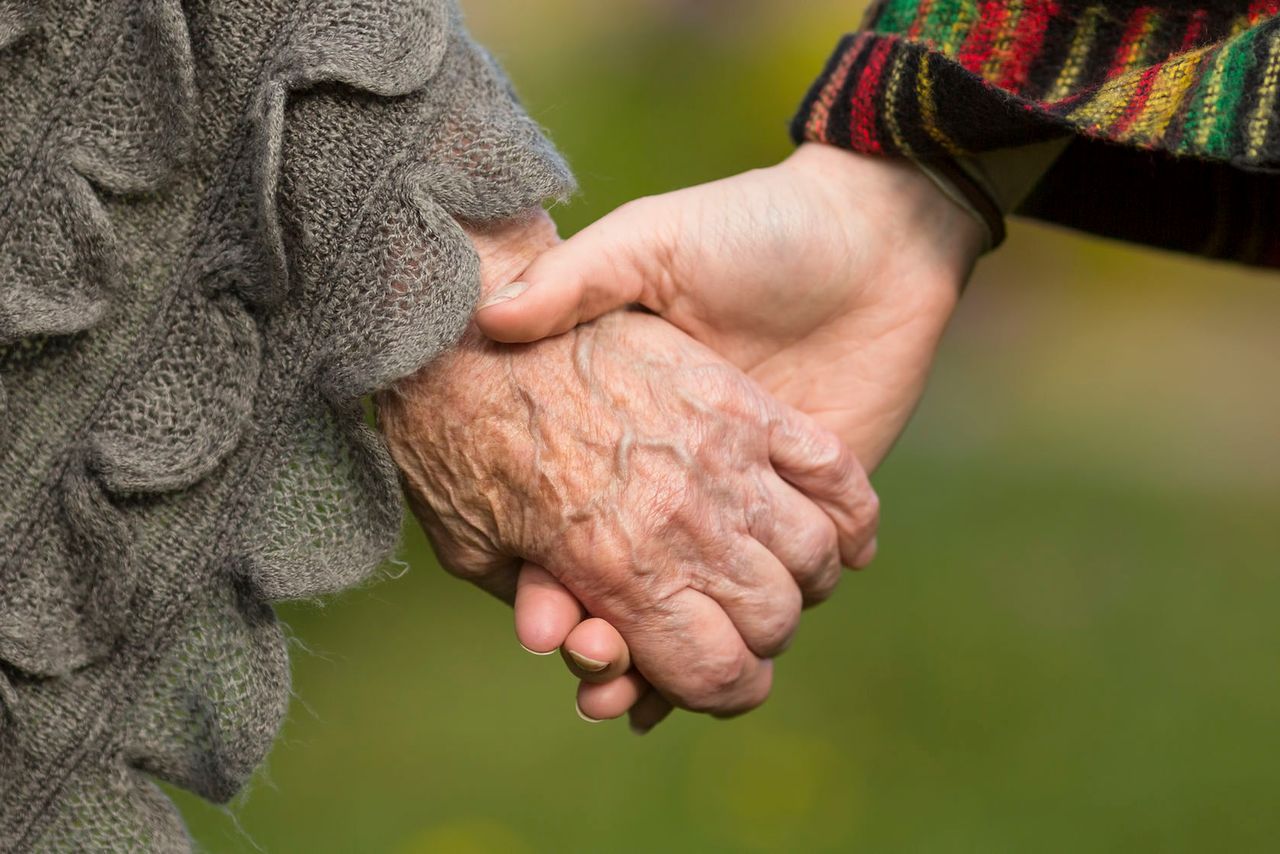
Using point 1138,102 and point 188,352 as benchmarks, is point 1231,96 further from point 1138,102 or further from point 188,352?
point 188,352

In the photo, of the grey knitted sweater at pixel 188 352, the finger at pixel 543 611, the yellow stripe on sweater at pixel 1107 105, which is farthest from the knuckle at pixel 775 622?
the yellow stripe on sweater at pixel 1107 105

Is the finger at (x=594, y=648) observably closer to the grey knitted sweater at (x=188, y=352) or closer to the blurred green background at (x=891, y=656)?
the grey knitted sweater at (x=188, y=352)

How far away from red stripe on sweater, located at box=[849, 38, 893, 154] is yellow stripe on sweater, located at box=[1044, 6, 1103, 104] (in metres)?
0.19

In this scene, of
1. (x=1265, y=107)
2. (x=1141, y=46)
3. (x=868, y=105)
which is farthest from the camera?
(x=868, y=105)

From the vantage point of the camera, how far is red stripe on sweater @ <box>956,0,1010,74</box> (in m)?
1.37

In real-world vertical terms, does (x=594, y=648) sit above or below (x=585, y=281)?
below

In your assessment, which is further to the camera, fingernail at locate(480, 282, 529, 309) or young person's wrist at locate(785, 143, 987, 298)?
young person's wrist at locate(785, 143, 987, 298)

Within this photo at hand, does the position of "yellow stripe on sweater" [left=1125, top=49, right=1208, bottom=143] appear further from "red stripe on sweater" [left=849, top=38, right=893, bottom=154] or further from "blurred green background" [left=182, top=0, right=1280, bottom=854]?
"blurred green background" [left=182, top=0, right=1280, bottom=854]

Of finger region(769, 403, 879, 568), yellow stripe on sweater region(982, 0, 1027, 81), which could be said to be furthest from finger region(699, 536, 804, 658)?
yellow stripe on sweater region(982, 0, 1027, 81)

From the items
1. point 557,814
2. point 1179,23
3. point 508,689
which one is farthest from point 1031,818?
point 1179,23

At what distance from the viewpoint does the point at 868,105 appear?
1.42 meters

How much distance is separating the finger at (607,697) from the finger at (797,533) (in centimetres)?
23

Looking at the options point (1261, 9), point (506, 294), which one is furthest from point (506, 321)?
point (1261, 9)

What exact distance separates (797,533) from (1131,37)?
66 centimetres
